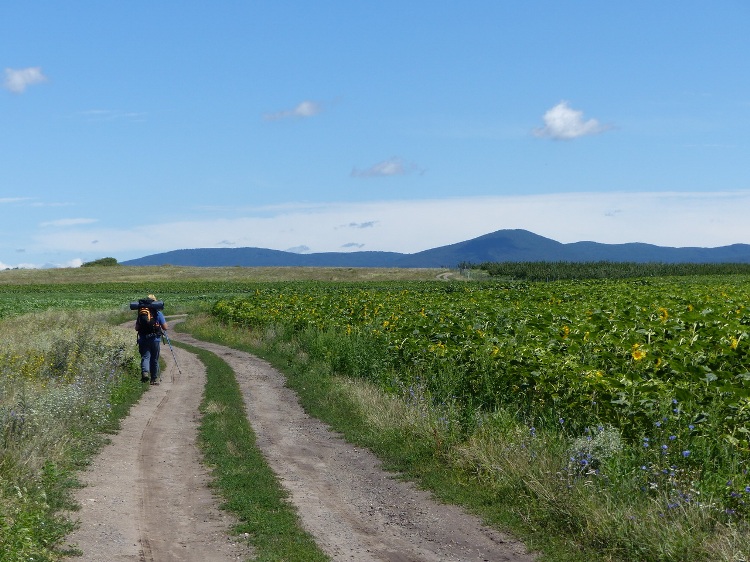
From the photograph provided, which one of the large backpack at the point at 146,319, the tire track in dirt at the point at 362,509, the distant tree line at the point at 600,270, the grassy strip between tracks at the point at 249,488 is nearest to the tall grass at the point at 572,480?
the tire track in dirt at the point at 362,509

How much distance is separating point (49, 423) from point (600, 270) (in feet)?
377

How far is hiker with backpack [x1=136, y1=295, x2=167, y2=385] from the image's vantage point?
21375mm

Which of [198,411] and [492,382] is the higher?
[492,382]

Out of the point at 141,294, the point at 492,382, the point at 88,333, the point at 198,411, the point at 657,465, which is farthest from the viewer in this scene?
the point at 141,294

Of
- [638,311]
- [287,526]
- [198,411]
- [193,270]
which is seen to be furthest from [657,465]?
[193,270]

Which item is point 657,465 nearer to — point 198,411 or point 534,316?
point 198,411

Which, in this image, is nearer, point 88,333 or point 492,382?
point 492,382

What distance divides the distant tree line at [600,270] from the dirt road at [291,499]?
10544 centimetres

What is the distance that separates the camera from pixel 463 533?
29.3 feet

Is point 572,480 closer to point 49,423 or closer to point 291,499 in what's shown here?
point 291,499

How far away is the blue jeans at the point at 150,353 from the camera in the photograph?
70.5ft

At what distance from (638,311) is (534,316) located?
3231 millimetres

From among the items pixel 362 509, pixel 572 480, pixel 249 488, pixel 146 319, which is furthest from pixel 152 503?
pixel 146 319

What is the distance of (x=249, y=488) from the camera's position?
10734mm
